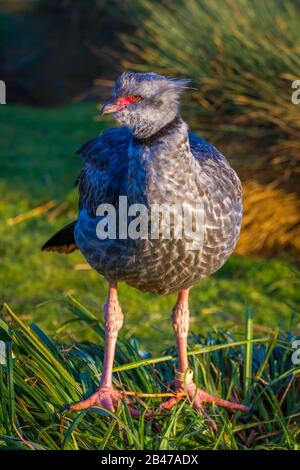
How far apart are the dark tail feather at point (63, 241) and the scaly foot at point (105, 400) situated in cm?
73

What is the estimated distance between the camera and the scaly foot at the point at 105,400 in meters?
3.23

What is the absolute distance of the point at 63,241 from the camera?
3.79 metres

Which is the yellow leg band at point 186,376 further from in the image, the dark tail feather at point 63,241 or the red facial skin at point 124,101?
the red facial skin at point 124,101

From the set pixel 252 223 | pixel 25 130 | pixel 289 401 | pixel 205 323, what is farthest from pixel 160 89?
pixel 25 130

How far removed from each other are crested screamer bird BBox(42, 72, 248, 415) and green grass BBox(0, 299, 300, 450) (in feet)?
0.32

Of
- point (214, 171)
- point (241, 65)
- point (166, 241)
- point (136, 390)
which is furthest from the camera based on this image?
point (241, 65)

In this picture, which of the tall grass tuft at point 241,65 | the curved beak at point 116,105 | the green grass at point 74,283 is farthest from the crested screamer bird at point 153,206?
the tall grass tuft at point 241,65

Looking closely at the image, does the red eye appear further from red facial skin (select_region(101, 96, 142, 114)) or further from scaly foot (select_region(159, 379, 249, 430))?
scaly foot (select_region(159, 379, 249, 430))

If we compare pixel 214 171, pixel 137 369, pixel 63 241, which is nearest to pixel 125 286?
pixel 63 241

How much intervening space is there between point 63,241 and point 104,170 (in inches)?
22.2

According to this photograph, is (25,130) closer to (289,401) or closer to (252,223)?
(252,223)

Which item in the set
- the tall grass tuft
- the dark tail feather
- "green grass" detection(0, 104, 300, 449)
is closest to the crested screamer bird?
"green grass" detection(0, 104, 300, 449)

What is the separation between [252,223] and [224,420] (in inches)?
139

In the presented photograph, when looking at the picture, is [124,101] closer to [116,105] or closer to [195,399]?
[116,105]
